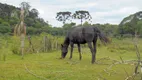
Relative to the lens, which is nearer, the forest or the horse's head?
the forest

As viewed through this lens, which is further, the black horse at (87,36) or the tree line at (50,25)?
the tree line at (50,25)

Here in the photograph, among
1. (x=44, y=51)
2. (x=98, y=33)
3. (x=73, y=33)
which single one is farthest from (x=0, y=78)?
(x=44, y=51)

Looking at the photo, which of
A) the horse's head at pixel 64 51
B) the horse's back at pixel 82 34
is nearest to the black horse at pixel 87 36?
the horse's back at pixel 82 34

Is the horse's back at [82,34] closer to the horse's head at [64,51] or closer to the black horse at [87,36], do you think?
the black horse at [87,36]

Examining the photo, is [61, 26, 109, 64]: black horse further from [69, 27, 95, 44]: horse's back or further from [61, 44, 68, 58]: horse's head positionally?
[61, 44, 68, 58]: horse's head

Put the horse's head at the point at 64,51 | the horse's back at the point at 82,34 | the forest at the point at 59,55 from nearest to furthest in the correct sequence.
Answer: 1. the forest at the point at 59,55
2. the horse's back at the point at 82,34
3. the horse's head at the point at 64,51

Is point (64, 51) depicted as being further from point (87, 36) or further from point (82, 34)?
point (87, 36)

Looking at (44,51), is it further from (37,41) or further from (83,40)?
(83,40)

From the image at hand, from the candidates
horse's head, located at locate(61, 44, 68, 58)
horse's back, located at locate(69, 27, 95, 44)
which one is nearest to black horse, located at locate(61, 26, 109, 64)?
horse's back, located at locate(69, 27, 95, 44)

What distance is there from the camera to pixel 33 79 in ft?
24.3

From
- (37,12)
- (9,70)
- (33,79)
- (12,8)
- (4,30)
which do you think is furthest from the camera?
(37,12)

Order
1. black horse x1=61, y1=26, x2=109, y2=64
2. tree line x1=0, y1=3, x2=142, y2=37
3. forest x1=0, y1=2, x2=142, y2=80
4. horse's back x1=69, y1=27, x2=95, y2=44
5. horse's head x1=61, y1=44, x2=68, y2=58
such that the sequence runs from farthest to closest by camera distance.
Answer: tree line x1=0, y1=3, x2=142, y2=37
horse's head x1=61, y1=44, x2=68, y2=58
horse's back x1=69, y1=27, x2=95, y2=44
black horse x1=61, y1=26, x2=109, y2=64
forest x1=0, y1=2, x2=142, y2=80

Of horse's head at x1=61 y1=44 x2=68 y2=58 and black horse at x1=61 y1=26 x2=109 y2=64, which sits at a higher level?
black horse at x1=61 y1=26 x2=109 y2=64

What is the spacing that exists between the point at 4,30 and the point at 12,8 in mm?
23419
